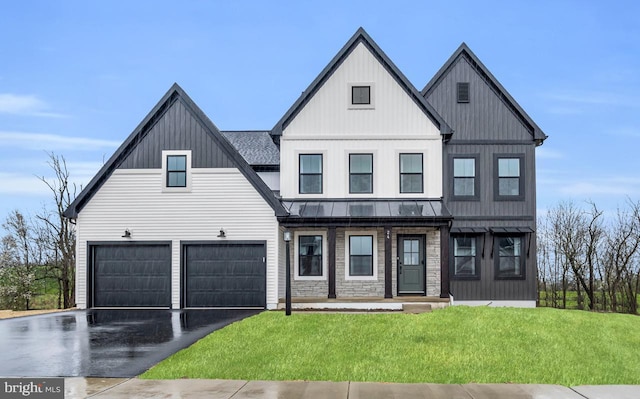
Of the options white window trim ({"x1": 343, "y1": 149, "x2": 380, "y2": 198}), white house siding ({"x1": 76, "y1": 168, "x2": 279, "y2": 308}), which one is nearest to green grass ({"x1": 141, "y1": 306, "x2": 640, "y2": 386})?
white house siding ({"x1": 76, "y1": 168, "x2": 279, "y2": 308})

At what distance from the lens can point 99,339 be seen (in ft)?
53.7

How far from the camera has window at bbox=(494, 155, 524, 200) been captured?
1030 inches

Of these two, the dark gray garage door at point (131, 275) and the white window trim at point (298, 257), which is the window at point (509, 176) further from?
the dark gray garage door at point (131, 275)

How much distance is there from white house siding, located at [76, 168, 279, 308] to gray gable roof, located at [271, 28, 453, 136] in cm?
320

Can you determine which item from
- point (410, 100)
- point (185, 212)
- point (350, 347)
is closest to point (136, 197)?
point (185, 212)

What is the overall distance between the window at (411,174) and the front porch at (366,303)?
14.0ft

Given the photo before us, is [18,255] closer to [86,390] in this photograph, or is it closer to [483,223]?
[483,223]

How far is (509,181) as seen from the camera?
2620 centimetres

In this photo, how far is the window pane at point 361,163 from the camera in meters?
25.1

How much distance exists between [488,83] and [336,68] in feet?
21.0

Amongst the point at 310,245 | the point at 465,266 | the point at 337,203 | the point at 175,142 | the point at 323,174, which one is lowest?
the point at 465,266

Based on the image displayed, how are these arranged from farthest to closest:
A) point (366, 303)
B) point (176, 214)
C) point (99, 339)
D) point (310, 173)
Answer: point (310, 173) → point (176, 214) → point (366, 303) → point (99, 339)

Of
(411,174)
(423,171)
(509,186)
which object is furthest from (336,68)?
(509,186)

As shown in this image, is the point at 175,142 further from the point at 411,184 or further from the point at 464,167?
the point at 464,167
